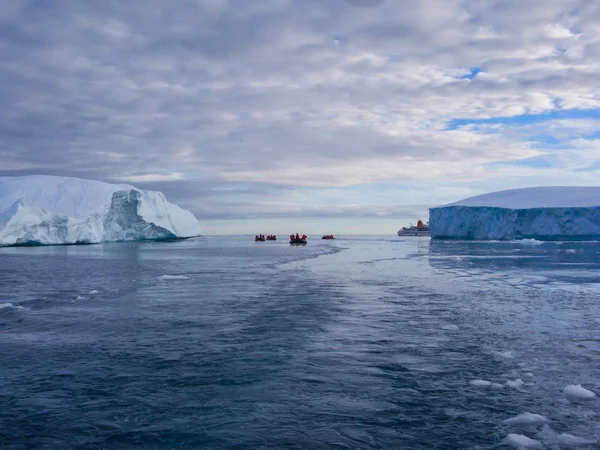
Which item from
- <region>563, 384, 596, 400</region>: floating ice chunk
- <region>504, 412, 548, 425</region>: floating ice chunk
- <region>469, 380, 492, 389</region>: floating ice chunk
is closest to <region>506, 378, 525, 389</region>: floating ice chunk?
<region>469, 380, 492, 389</region>: floating ice chunk

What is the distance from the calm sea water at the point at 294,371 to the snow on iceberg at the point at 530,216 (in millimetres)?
60666

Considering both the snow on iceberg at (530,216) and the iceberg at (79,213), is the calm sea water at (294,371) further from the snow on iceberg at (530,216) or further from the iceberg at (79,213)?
the snow on iceberg at (530,216)

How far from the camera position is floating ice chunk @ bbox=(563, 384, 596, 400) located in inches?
239

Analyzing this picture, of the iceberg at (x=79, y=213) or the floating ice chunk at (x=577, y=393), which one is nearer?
the floating ice chunk at (x=577, y=393)

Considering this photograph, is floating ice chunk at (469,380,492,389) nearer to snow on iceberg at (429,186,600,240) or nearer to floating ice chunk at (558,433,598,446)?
floating ice chunk at (558,433,598,446)

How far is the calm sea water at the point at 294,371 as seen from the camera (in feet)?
16.9

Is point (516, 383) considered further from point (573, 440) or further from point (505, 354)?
point (573, 440)

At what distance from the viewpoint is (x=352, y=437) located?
500 centimetres

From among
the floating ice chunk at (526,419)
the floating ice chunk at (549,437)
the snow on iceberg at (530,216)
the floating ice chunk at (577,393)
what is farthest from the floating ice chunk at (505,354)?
the snow on iceberg at (530,216)

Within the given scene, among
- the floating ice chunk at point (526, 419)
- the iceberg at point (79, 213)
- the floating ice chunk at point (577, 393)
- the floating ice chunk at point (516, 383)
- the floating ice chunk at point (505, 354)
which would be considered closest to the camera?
the floating ice chunk at point (526, 419)

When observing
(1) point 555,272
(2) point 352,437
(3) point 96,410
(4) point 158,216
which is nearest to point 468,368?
(2) point 352,437

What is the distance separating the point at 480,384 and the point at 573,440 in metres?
1.77

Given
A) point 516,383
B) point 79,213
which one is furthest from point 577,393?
point 79,213

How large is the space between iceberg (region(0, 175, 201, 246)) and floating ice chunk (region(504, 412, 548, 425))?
68933mm
